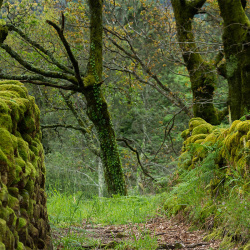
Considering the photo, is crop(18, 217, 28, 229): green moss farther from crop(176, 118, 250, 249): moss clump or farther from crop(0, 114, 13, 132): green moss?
crop(176, 118, 250, 249): moss clump

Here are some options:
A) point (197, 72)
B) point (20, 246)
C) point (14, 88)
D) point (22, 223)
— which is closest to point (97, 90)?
point (197, 72)

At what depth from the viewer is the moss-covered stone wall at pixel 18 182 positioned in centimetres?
163

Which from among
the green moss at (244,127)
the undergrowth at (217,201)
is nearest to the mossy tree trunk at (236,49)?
the undergrowth at (217,201)

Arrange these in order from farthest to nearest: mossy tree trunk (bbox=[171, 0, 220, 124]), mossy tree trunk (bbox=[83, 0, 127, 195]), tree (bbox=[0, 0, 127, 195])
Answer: mossy tree trunk (bbox=[171, 0, 220, 124]), mossy tree trunk (bbox=[83, 0, 127, 195]), tree (bbox=[0, 0, 127, 195])

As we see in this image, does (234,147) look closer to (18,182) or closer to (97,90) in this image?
(18,182)

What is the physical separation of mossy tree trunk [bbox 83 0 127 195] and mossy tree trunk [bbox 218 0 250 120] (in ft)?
11.9

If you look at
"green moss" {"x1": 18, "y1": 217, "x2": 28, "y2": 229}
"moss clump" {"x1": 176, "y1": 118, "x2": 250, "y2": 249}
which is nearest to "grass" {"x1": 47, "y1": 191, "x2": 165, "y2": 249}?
"moss clump" {"x1": 176, "y1": 118, "x2": 250, "y2": 249}

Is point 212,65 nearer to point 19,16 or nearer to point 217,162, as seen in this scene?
point 217,162

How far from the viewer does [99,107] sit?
8.55 m

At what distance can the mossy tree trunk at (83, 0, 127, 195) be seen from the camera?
27.7 ft

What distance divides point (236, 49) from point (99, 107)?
4075 millimetres

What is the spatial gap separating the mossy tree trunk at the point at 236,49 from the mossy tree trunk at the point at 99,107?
11.9ft

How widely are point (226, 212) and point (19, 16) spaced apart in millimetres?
10160

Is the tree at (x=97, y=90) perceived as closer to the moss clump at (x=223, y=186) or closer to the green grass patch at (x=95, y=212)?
the green grass patch at (x=95, y=212)
